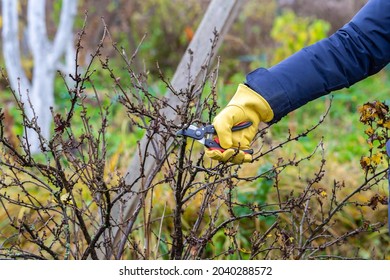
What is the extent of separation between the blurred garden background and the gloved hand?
1.20ft

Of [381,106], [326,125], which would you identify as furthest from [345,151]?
[381,106]

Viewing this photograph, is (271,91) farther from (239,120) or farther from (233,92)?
(233,92)

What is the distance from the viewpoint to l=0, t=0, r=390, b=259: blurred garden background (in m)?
4.33

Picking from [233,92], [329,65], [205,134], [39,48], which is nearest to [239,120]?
[205,134]

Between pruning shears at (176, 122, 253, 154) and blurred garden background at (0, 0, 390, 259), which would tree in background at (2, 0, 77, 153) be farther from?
pruning shears at (176, 122, 253, 154)

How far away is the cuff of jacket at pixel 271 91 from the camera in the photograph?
239 cm

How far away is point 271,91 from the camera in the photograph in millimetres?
2387

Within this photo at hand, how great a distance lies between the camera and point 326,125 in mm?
6715

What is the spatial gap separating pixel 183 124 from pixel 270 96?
315 millimetres

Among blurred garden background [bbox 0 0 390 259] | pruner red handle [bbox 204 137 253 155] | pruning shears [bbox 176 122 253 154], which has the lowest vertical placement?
pruner red handle [bbox 204 137 253 155]

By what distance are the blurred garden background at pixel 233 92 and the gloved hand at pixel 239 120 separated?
36 cm

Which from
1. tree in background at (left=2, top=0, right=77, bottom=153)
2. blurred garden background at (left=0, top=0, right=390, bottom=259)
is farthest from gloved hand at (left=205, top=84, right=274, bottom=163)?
tree in background at (left=2, top=0, right=77, bottom=153)

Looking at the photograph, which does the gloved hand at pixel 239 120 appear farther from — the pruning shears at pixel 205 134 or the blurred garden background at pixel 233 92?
the blurred garden background at pixel 233 92

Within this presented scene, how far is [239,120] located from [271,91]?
15 cm
